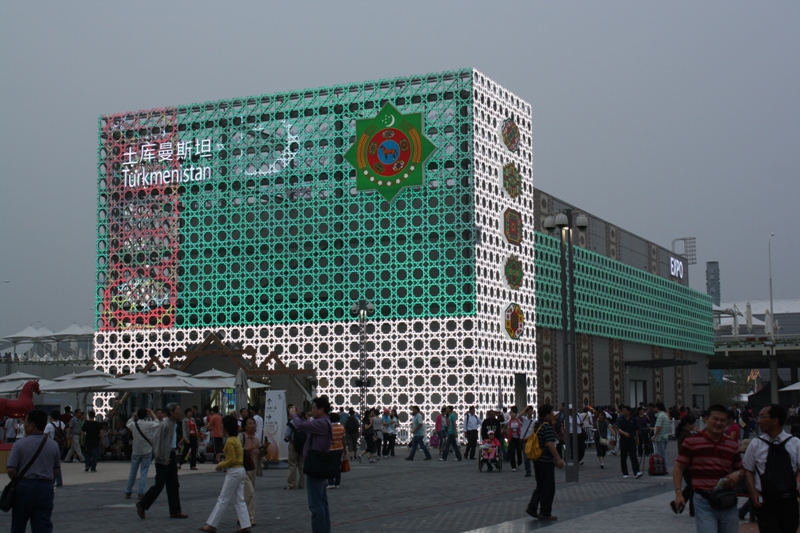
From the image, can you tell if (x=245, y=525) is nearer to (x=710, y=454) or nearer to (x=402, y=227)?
(x=710, y=454)

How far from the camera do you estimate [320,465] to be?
1307cm

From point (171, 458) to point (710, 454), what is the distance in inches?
389

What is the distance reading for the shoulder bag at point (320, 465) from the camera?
13047 millimetres

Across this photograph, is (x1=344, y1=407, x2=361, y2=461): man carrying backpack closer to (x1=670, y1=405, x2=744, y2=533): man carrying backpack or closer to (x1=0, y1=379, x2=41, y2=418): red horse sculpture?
(x1=0, y1=379, x2=41, y2=418): red horse sculpture

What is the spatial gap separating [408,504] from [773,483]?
1041cm

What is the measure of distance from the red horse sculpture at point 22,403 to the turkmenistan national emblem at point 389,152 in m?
27.9

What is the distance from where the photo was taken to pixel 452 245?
150 ft

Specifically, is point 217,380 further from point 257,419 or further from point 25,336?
point 25,336

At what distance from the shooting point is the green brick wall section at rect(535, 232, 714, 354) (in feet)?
176

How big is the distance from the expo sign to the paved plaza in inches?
2163

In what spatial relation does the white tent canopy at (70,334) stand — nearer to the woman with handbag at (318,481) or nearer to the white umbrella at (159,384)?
the white umbrella at (159,384)

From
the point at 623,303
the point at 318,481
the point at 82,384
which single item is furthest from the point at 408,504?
the point at 623,303

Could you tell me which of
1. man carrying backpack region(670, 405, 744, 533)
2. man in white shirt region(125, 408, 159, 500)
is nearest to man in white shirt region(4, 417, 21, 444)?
man in white shirt region(125, 408, 159, 500)

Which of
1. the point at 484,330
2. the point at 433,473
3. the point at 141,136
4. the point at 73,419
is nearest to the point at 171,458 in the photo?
the point at 433,473
